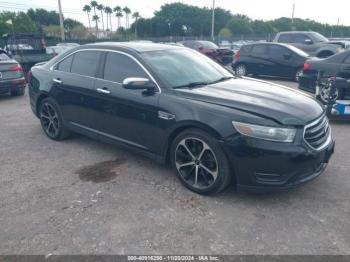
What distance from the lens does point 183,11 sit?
81.0 metres

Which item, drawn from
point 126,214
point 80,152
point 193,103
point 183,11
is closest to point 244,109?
point 193,103

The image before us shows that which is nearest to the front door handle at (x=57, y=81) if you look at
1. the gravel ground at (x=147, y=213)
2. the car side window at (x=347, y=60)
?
the gravel ground at (x=147, y=213)

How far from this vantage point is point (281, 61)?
12.6 m

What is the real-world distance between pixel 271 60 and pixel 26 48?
955cm

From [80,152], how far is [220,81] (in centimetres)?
243

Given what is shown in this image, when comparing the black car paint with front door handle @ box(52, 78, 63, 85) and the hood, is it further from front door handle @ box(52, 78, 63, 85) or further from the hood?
the hood

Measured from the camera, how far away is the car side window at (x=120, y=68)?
14.2 ft

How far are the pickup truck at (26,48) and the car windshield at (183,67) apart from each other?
28.9ft

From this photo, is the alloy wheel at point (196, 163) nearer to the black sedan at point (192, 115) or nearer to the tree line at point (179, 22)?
the black sedan at point (192, 115)

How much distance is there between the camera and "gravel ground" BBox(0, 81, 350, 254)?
119 inches

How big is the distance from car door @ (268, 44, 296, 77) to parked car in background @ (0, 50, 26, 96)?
28.6ft

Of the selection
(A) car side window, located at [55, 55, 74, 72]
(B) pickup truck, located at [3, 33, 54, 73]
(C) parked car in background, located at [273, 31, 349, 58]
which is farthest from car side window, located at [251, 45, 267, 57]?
(A) car side window, located at [55, 55, 74, 72]

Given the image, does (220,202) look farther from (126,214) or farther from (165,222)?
(126,214)

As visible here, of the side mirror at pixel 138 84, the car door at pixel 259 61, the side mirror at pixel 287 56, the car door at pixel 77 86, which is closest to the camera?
the side mirror at pixel 138 84
